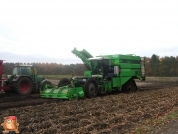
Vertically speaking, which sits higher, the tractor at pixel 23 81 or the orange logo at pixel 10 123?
the tractor at pixel 23 81

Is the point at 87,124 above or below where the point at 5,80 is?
below

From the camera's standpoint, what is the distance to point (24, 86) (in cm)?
1575

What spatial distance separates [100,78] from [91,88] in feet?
6.15

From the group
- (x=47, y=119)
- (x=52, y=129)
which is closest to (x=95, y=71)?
(x=47, y=119)

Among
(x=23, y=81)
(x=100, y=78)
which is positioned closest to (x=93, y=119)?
(x=100, y=78)

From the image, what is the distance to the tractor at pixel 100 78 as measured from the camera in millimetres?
13086

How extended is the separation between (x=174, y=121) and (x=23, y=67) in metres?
11.0

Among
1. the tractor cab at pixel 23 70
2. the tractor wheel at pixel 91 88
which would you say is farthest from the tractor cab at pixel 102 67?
the tractor cab at pixel 23 70

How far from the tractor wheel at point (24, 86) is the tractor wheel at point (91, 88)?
4.42m

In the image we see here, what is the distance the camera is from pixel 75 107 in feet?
32.9

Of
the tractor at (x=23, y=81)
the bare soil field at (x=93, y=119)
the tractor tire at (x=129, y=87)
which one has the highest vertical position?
the tractor at (x=23, y=81)

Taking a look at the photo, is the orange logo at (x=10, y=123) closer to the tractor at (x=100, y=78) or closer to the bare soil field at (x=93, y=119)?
the bare soil field at (x=93, y=119)

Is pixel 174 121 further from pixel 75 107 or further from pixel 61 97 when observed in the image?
pixel 61 97

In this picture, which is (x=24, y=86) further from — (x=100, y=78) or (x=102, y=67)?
(x=102, y=67)
